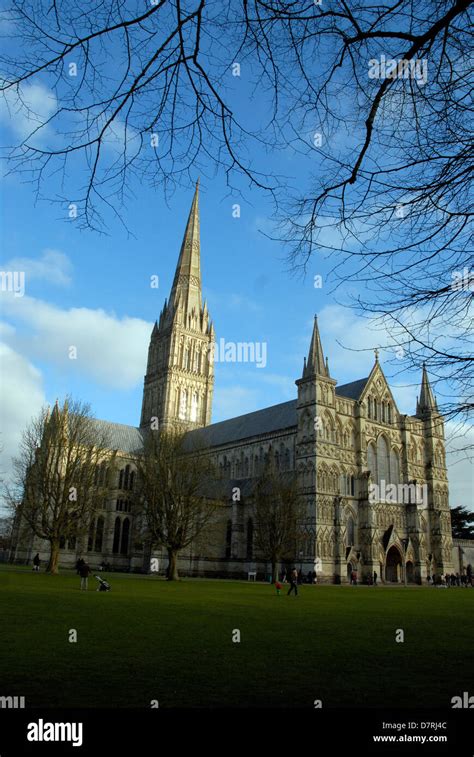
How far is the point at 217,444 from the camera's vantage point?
2800 inches

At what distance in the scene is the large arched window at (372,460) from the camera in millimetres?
59506

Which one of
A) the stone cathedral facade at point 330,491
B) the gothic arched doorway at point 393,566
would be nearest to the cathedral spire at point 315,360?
the stone cathedral facade at point 330,491

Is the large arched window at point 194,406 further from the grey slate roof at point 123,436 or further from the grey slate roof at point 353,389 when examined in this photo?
the grey slate roof at point 353,389

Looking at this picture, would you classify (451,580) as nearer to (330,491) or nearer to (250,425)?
(330,491)

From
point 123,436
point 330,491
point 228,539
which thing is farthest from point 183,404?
point 330,491

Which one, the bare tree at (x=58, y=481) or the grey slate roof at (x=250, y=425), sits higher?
the grey slate roof at (x=250, y=425)

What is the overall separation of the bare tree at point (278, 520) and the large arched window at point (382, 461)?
522 inches

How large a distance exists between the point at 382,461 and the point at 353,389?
28.3 ft

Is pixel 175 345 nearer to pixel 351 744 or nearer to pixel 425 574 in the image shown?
pixel 425 574

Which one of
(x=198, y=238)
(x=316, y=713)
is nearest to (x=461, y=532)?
(x=198, y=238)

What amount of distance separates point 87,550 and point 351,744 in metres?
64.6

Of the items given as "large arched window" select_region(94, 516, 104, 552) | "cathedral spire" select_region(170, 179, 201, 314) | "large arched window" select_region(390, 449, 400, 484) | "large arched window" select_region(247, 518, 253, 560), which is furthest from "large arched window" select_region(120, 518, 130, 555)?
"cathedral spire" select_region(170, 179, 201, 314)

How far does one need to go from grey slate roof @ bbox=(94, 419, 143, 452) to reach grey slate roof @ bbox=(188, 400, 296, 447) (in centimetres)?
804

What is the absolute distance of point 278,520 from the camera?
47.5 m
